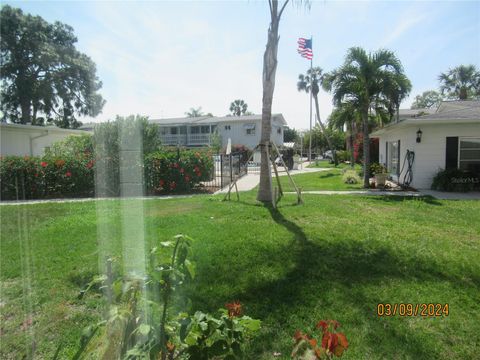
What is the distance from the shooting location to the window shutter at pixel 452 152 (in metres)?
12.2

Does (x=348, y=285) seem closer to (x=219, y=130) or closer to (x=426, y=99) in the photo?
(x=219, y=130)

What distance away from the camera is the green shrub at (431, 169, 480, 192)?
38.4 ft

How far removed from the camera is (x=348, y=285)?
3848 millimetres

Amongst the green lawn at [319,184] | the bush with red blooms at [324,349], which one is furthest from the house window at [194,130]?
the bush with red blooms at [324,349]

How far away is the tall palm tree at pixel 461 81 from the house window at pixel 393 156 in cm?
3060

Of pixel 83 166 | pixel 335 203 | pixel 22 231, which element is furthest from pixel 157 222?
pixel 83 166

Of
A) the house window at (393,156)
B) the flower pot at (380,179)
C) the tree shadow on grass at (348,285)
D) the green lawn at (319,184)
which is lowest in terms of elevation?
the tree shadow on grass at (348,285)

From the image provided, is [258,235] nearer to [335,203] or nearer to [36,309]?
[36,309]

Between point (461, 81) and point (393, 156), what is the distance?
3580 centimetres

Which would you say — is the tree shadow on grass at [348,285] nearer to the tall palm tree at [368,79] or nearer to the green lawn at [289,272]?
the green lawn at [289,272]

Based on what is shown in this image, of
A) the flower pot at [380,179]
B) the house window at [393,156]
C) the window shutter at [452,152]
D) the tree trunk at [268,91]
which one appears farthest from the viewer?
the house window at [393,156]

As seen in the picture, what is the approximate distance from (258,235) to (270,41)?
17.9ft

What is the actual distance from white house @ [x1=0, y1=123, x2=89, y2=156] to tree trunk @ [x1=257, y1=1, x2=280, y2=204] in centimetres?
1260
